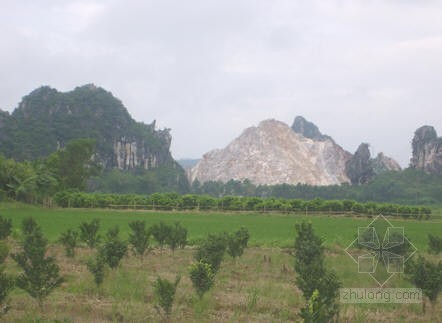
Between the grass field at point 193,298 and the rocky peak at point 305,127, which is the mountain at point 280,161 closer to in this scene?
the rocky peak at point 305,127

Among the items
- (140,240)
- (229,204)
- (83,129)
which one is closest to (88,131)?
(83,129)

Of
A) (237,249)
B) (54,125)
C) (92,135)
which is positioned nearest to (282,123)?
(92,135)

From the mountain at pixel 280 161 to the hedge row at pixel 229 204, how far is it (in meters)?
66.4

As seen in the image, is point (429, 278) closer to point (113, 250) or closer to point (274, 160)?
point (113, 250)

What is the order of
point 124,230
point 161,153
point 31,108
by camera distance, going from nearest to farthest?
1. point 124,230
2. point 31,108
3. point 161,153

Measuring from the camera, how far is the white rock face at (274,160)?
405ft

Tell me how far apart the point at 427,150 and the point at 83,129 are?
86.0 metres

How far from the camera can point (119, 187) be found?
92.5 meters

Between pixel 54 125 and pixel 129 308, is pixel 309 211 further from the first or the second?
pixel 54 125

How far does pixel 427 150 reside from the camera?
4126 inches

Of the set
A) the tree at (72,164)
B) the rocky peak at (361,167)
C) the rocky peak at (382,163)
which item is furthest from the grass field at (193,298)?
the rocky peak at (382,163)

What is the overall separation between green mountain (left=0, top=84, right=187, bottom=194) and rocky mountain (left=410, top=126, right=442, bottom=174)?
196ft

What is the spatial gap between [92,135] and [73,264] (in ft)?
318

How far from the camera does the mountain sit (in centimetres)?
12225
